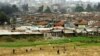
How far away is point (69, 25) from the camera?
4409 cm

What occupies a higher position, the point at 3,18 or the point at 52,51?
the point at 52,51

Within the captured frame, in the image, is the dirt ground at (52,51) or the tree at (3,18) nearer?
the dirt ground at (52,51)

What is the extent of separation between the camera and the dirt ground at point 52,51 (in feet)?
75.8

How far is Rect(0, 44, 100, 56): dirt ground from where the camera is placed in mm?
23094

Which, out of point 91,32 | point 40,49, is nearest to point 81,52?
point 40,49

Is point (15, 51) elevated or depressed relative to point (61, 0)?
elevated

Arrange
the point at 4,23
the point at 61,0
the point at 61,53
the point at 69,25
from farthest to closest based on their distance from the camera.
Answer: the point at 61,0
the point at 4,23
the point at 69,25
the point at 61,53

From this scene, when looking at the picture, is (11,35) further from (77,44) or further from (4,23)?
(4,23)

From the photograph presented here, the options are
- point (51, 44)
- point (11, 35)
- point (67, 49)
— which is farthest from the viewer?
point (11, 35)

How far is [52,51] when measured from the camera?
24.1 m

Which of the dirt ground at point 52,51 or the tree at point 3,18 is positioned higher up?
the dirt ground at point 52,51

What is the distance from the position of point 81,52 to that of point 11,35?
1002cm

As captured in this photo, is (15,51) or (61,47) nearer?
(15,51)

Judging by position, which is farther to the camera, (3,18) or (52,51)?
(3,18)
